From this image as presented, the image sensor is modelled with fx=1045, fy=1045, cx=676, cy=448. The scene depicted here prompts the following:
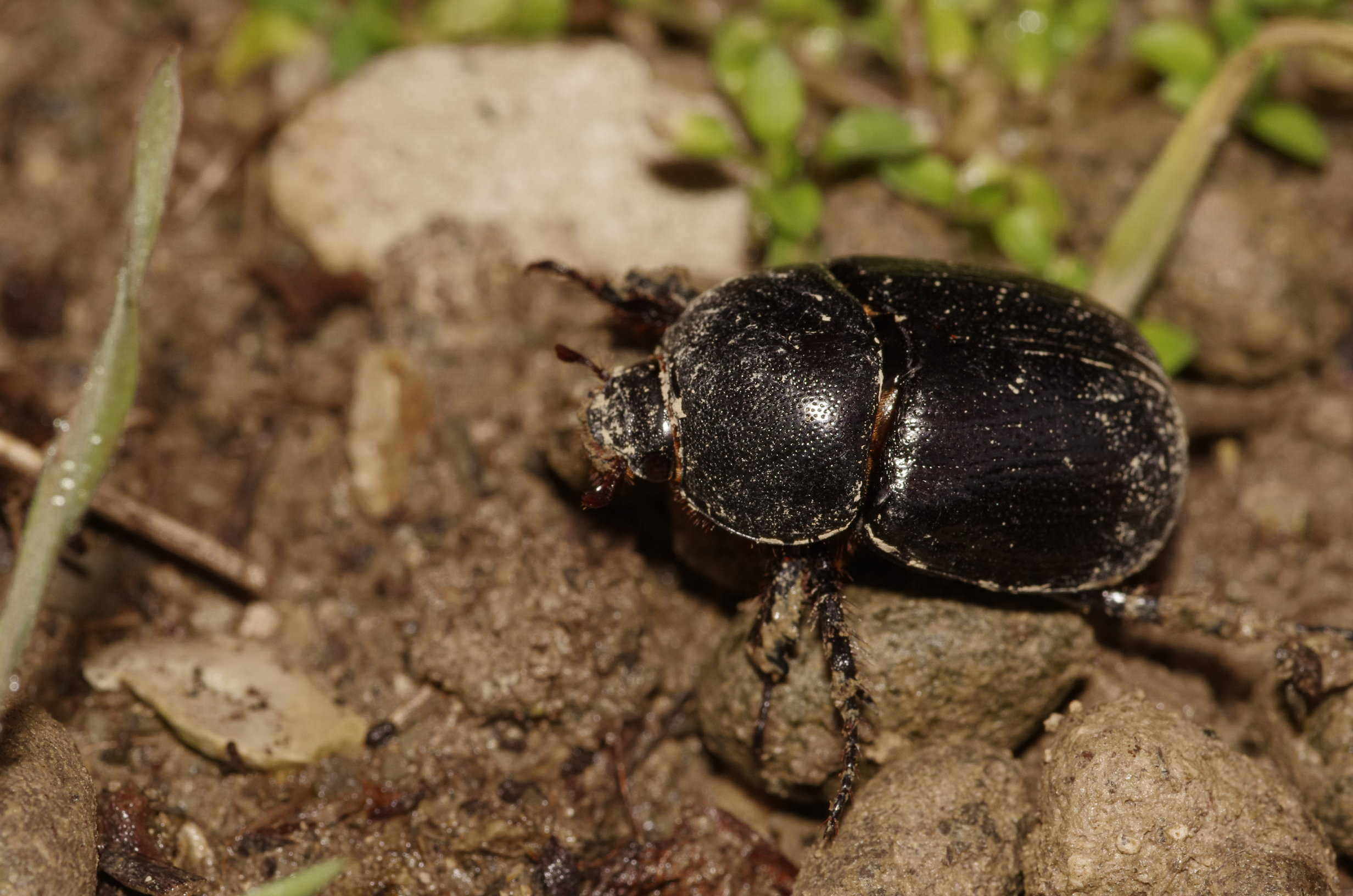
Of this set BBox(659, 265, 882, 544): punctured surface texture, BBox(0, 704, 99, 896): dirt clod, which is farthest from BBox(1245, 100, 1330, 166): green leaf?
BBox(0, 704, 99, 896): dirt clod

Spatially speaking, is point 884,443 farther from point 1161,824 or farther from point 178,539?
point 178,539

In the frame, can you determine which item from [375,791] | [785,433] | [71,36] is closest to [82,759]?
[375,791]

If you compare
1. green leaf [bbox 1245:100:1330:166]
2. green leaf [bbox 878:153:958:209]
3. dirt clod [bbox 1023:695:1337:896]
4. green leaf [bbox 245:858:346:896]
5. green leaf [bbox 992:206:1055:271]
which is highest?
green leaf [bbox 1245:100:1330:166]

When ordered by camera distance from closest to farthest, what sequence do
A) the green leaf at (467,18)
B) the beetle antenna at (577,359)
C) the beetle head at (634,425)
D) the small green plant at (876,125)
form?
the beetle head at (634,425), the beetle antenna at (577,359), the small green plant at (876,125), the green leaf at (467,18)

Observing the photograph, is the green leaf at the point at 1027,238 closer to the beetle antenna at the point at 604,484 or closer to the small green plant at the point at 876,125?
the small green plant at the point at 876,125

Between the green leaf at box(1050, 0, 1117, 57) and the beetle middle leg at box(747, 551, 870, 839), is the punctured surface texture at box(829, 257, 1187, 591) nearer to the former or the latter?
the beetle middle leg at box(747, 551, 870, 839)

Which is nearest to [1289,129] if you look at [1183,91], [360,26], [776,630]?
[1183,91]

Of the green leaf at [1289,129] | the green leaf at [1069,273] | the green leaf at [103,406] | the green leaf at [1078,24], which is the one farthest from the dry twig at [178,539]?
the green leaf at [1289,129]
